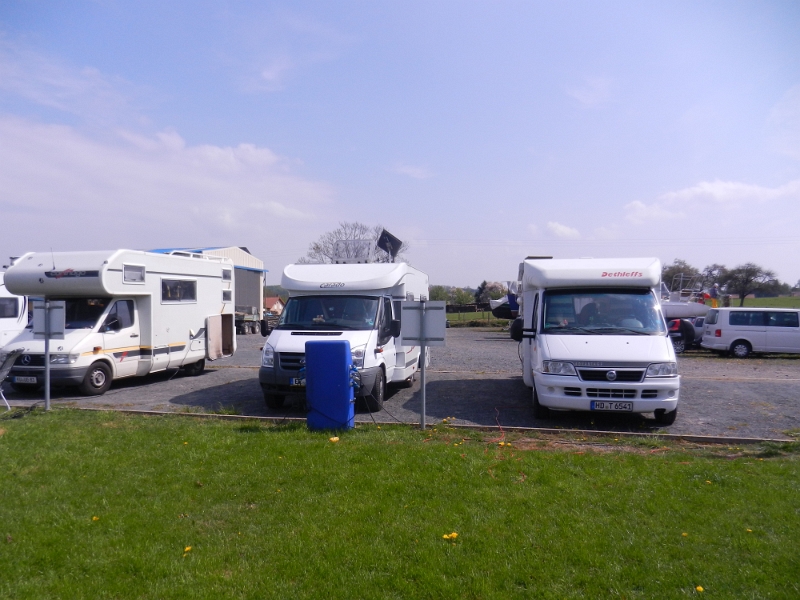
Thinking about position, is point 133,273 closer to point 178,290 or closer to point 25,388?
point 178,290

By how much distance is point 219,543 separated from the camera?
4.70 meters

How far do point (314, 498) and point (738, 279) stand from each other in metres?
50.2

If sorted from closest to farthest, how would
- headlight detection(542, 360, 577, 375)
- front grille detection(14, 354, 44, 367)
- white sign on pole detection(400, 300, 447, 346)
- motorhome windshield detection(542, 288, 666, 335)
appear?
white sign on pole detection(400, 300, 447, 346), headlight detection(542, 360, 577, 375), motorhome windshield detection(542, 288, 666, 335), front grille detection(14, 354, 44, 367)

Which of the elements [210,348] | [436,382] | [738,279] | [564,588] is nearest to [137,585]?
[564,588]

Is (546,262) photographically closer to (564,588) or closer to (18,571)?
(564,588)

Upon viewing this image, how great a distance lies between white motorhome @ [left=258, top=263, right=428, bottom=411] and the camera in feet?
32.4

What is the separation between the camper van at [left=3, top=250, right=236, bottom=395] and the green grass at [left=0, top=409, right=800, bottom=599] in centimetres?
450

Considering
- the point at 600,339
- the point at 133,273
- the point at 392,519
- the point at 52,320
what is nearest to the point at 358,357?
the point at 600,339

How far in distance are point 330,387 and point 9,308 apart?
1387 centimetres

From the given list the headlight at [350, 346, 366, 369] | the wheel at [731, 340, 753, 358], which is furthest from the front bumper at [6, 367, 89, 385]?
the wheel at [731, 340, 753, 358]

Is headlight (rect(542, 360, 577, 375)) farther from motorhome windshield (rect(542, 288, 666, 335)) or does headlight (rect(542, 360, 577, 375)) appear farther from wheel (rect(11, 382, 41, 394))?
wheel (rect(11, 382, 41, 394))

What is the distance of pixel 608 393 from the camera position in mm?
8758

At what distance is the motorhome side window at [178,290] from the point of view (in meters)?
13.7

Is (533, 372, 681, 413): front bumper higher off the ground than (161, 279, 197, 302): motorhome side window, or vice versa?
(161, 279, 197, 302): motorhome side window
